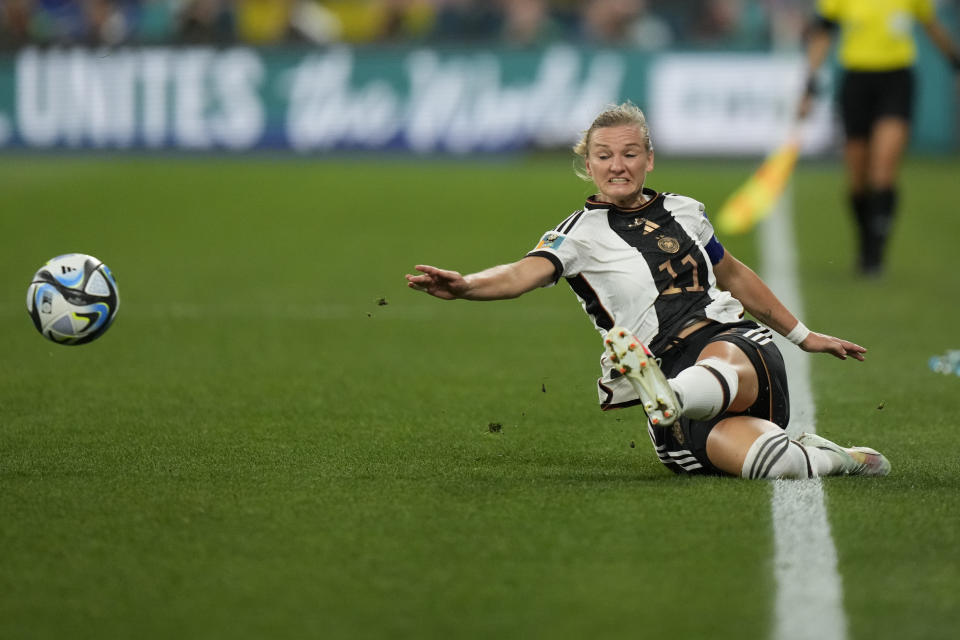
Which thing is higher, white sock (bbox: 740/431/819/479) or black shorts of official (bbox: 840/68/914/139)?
black shorts of official (bbox: 840/68/914/139)

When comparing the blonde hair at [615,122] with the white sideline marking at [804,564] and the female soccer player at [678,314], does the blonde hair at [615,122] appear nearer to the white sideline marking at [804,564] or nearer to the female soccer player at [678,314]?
the female soccer player at [678,314]

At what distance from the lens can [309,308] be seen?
1002 cm

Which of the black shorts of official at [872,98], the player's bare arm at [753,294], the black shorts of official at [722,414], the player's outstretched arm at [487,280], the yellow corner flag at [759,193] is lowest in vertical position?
the yellow corner flag at [759,193]

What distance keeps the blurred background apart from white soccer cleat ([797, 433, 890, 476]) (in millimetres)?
14758

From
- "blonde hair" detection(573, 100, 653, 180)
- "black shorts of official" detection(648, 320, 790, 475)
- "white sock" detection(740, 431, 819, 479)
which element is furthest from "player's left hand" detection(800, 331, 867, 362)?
"blonde hair" detection(573, 100, 653, 180)

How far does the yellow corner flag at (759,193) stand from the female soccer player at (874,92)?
2302mm

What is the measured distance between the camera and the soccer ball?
5.98 metres

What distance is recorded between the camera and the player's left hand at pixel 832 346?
5352mm

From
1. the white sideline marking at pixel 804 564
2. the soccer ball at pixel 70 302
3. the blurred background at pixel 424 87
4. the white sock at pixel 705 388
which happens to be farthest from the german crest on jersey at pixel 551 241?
the blurred background at pixel 424 87

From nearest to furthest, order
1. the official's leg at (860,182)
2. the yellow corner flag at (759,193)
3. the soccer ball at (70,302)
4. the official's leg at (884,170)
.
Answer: the soccer ball at (70,302)
the official's leg at (884,170)
the official's leg at (860,182)
the yellow corner flag at (759,193)

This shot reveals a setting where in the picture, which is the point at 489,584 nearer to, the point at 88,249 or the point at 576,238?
the point at 576,238

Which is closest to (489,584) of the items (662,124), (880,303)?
(880,303)

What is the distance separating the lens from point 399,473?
5.31 metres

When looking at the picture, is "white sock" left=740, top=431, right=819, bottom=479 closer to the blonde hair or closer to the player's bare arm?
the player's bare arm
